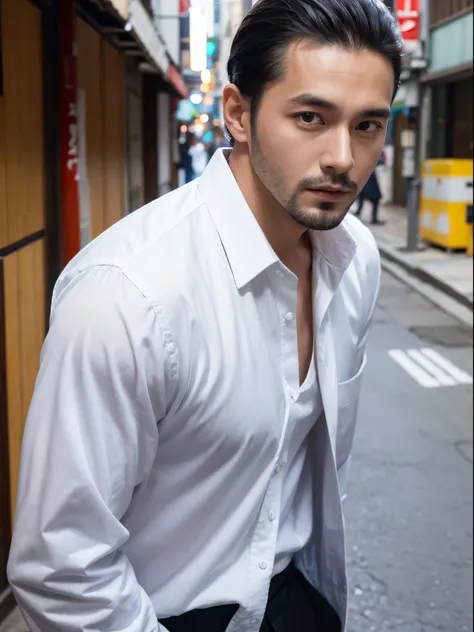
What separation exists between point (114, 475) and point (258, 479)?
31 centimetres

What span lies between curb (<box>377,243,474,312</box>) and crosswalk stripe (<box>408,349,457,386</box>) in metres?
2.45

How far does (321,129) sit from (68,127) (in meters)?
2.89

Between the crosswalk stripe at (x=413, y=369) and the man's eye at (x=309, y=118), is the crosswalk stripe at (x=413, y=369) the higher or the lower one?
the lower one

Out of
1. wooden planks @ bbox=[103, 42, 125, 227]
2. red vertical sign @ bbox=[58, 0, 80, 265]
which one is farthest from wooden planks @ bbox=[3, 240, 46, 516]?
wooden planks @ bbox=[103, 42, 125, 227]

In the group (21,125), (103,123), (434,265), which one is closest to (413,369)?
(103,123)

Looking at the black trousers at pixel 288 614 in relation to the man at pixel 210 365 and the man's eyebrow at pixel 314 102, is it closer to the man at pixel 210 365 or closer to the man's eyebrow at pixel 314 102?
the man at pixel 210 365

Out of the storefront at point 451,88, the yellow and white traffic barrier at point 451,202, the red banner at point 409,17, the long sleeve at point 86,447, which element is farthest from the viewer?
the red banner at point 409,17

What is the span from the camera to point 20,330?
3504mm

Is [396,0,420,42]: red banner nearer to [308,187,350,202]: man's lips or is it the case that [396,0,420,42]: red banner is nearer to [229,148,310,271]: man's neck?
[229,148,310,271]: man's neck

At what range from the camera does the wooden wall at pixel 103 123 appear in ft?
18.1

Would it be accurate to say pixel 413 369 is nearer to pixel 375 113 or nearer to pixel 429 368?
pixel 429 368

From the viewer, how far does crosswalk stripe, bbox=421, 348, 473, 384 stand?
7445 millimetres

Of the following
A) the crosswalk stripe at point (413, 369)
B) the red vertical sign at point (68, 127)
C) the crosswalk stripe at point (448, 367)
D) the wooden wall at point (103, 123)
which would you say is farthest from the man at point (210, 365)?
the crosswalk stripe at point (448, 367)

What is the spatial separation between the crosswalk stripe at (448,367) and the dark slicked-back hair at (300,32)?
6.09m
